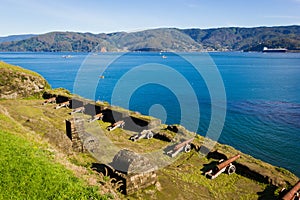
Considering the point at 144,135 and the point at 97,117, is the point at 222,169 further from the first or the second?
the point at 97,117

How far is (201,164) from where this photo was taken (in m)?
15.5

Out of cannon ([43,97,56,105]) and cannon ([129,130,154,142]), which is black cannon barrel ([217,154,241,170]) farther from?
cannon ([43,97,56,105])

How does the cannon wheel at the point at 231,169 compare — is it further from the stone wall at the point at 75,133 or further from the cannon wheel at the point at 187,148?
the stone wall at the point at 75,133

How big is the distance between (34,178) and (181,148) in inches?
418

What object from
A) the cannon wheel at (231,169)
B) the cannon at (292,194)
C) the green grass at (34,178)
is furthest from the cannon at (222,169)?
the green grass at (34,178)

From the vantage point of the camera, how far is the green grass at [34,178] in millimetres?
7418

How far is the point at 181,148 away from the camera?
16953 mm

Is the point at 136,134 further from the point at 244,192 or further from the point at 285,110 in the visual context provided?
the point at 285,110

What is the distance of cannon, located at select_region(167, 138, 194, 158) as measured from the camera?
1638 cm

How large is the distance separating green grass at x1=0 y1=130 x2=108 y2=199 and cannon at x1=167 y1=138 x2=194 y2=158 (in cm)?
838

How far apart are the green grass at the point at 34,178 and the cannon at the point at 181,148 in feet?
27.5

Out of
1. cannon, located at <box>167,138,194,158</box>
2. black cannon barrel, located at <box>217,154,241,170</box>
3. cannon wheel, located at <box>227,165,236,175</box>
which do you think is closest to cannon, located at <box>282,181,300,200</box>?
cannon wheel, located at <box>227,165,236,175</box>

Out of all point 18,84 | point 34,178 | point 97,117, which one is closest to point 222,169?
point 34,178

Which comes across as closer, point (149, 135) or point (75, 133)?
point (75, 133)
